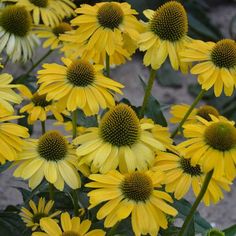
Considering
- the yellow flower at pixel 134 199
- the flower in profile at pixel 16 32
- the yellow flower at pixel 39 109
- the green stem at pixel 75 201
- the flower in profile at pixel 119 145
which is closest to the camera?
the yellow flower at pixel 134 199

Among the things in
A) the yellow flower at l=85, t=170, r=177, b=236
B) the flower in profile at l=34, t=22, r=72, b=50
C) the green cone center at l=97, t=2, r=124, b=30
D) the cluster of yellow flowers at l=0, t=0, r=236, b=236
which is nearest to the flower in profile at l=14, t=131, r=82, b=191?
the cluster of yellow flowers at l=0, t=0, r=236, b=236

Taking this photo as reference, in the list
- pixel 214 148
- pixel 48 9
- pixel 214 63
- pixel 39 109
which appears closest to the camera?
pixel 214 148

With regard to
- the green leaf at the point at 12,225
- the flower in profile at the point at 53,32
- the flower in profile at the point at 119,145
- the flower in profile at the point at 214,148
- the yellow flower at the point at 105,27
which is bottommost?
the green leaf at the point at 12,225

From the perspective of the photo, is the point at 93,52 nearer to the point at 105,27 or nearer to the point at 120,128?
the point at 105,27

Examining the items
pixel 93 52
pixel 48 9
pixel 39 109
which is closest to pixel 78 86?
pixel 93 52

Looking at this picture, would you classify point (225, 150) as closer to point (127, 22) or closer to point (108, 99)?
point (108, 99)

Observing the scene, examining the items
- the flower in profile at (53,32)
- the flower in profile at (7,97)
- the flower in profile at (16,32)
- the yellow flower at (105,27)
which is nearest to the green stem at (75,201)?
the flower in profile at (7,97)

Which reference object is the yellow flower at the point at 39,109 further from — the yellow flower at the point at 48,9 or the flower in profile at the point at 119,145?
the yellow flower at the point at 48,9
